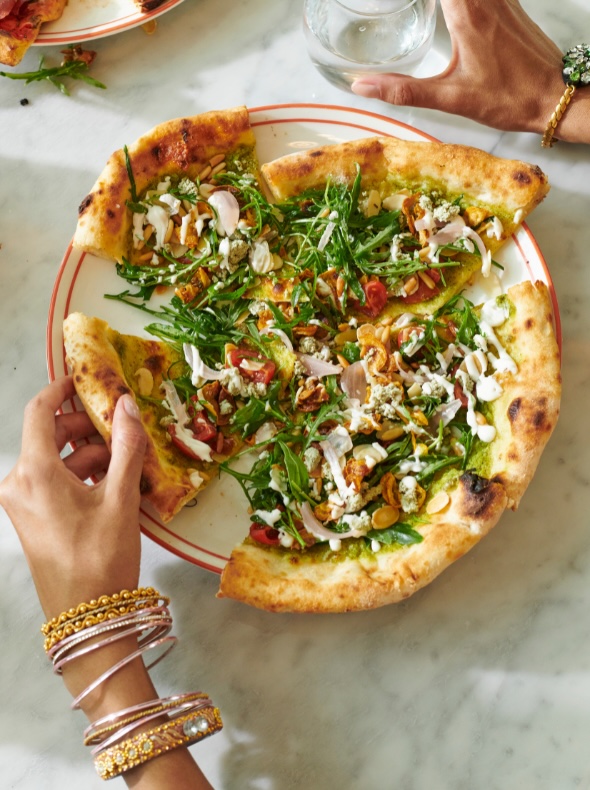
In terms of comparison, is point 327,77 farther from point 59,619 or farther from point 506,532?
point 59,619

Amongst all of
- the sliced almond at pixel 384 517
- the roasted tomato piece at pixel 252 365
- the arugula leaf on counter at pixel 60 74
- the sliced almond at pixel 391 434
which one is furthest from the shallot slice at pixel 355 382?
the arugula leaf on counter at pixel 60 74

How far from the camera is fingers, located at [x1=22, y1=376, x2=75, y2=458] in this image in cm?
284

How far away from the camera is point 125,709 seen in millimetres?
2686

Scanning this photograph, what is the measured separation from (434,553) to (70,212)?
2134 mm

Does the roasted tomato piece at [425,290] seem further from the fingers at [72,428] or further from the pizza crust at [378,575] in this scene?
the fingers at [72,428]

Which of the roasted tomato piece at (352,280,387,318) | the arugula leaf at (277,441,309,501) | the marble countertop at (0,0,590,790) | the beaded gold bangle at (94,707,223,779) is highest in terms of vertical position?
the roasted tomato piece at (352,280,387,318)

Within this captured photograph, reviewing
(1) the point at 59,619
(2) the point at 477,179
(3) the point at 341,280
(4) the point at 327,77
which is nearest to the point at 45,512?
(1) the point at 59,619

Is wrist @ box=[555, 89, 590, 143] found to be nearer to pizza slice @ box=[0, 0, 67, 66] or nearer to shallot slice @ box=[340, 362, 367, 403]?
shallot slice @ box=[340, 362, 367, 403]

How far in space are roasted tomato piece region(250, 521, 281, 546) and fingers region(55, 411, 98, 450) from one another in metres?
0.69

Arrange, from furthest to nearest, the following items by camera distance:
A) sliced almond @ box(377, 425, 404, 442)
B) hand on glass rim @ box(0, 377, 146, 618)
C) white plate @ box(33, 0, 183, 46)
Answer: white plate @ box(33, 0, 183, 46) < sliced almond @ box(377, 425, 404, 442) < hand on glass rim @ box(0, 377, 146, 618)

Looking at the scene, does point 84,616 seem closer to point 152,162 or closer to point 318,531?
point 318,531

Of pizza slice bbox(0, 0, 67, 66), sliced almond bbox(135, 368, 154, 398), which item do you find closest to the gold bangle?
sliced almond bbox(135, 368, 154, 398)

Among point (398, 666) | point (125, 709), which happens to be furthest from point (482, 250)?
point (125, 709)

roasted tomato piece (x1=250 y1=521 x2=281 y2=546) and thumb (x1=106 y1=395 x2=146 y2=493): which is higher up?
thumb (x1=106 y1=395 x2=146 y2=493)
